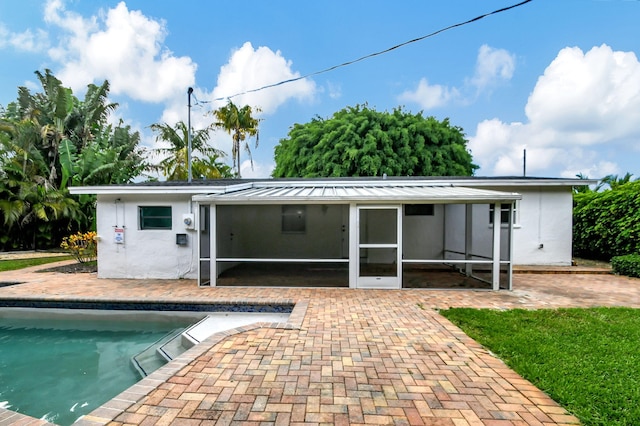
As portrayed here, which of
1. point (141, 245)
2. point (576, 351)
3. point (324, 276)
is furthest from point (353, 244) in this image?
point (141, 245)

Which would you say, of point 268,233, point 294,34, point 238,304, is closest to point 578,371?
point 238,304

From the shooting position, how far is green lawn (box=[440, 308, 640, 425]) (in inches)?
121

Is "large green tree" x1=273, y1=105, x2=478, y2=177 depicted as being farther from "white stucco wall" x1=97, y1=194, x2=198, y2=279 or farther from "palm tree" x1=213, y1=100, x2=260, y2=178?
"white stucco wall" x1=97, y1=194, x2=198, y2=279

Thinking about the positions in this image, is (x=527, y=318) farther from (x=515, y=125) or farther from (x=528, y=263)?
(x=515, y=125)

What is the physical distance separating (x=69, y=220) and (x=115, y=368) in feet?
49.0

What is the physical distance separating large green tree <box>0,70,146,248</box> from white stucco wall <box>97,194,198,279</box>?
6618 millimetres

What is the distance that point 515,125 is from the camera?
21.0 m

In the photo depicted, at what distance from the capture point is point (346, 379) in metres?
3.52

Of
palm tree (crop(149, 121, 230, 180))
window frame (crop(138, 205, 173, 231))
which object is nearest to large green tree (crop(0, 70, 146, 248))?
palm tree (crop(149, 121, 230, 180))

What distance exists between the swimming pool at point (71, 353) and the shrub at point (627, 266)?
11245mm

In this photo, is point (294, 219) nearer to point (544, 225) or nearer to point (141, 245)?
point (141, 245)

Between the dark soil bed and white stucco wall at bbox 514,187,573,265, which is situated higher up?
white stucco wall at bbox 514,187,573,265

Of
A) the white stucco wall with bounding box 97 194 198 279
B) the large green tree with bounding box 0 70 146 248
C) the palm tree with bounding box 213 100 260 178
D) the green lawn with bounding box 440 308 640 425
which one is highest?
the palm tree with bounding box 213 100 260 178

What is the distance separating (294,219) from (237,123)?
15209 millimetres
